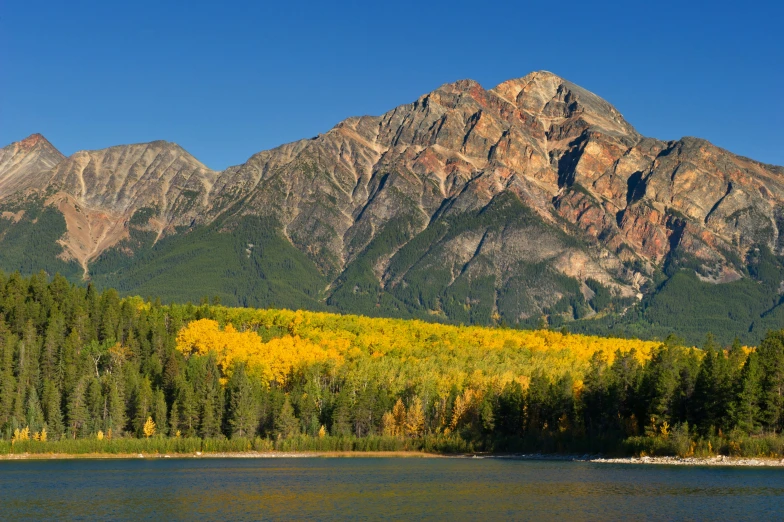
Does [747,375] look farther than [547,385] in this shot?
No

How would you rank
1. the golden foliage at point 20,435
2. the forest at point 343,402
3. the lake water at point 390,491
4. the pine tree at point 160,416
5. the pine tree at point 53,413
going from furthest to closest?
the pine tree at point 160,416, the pine tree at point 53,413, the golden foliage at point 20,435, the forest at point 343,402, the lake water at point 390,491

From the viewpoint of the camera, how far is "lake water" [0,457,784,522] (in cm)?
9219

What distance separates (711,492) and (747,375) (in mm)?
35444

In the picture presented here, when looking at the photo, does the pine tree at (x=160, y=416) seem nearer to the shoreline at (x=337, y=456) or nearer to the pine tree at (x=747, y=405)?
the shoreline at (x=337, y=456)

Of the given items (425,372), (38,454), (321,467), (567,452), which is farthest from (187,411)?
(567,452)

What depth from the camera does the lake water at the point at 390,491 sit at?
3629 inches

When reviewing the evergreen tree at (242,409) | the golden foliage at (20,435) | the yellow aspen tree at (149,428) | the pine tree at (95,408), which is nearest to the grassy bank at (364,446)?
the golden foliage at (20,435)

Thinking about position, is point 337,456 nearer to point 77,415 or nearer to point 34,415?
point 77,415

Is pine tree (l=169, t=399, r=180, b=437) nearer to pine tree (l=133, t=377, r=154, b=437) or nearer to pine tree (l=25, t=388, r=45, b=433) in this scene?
pine tree (l=133, t=377, r=154, b=437)

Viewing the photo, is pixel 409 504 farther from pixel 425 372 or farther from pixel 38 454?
pixel 425 372

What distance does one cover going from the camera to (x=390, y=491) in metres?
109

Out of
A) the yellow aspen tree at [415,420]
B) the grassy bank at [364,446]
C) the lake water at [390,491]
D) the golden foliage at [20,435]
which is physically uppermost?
the yellow aspen tree at [415,420]

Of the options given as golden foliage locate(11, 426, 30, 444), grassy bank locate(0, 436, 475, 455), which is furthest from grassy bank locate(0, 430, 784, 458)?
golden foliage locate(11, 426, 30, 444)

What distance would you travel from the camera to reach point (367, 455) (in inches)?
6467
